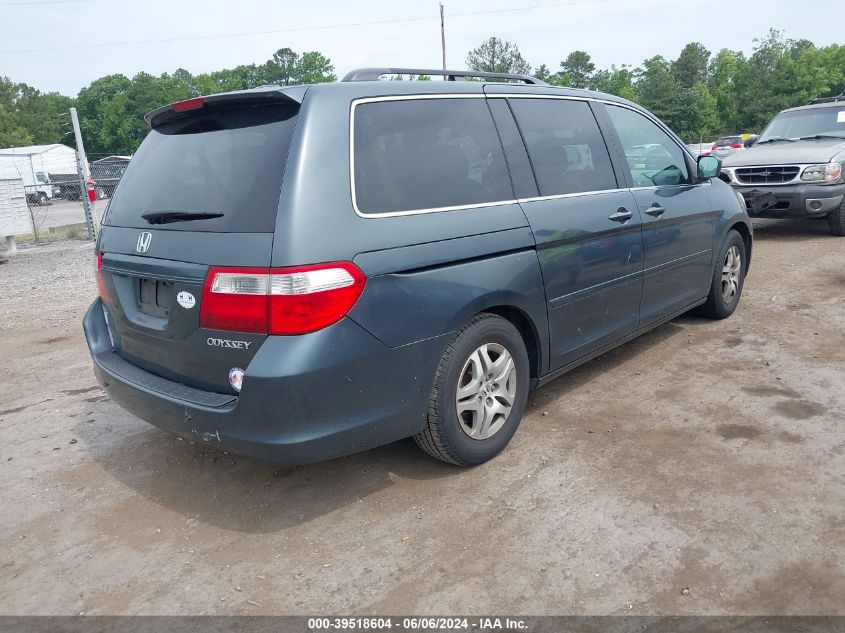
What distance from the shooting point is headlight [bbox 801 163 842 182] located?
8602mm

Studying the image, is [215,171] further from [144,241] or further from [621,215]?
[621,215]

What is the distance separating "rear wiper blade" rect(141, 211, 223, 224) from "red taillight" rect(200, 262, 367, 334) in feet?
0.94

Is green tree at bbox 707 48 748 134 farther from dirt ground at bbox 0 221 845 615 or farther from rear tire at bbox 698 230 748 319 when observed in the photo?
dirt ground at bbox 0 221 845 615

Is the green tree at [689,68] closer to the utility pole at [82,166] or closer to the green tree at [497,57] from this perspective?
the green tree at [497,57]

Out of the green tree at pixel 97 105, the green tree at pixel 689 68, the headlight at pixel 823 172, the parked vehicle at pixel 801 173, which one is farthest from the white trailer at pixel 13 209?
the green tree at pixel 97 105

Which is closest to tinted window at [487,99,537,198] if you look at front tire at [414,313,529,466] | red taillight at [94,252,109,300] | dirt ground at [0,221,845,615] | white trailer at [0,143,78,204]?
front tire at [414,313,529,466]

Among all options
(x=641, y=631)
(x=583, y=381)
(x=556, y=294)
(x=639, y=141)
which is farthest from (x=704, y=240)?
(x=641, y=631)

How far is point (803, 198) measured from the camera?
339 inches

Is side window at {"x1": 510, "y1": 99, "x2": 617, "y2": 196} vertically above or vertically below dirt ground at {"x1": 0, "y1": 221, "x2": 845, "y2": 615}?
above

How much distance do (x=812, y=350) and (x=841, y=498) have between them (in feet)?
7.35

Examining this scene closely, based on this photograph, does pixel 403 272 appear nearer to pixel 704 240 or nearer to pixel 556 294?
pixel 556 294

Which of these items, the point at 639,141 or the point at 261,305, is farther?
the point at 639,141

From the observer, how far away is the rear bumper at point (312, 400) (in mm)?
2572

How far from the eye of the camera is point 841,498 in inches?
115
